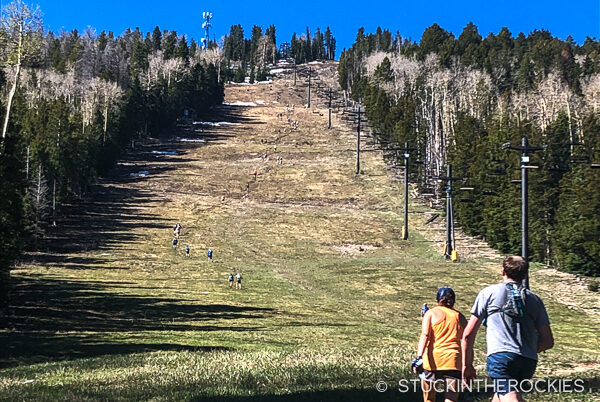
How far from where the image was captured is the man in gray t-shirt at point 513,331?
7234 millimetres

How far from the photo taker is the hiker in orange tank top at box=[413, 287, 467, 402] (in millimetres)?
8531

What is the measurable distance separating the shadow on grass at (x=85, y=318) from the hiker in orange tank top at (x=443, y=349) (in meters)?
15.1

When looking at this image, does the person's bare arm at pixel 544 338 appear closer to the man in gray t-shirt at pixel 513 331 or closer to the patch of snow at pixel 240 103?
the man in gray t-shirt at pixel 513 331

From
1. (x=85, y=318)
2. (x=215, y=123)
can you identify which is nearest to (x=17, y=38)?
(x=85, y=318)

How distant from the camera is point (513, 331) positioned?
286 inches

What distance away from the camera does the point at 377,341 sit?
25438mm

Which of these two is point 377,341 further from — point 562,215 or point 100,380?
point 562,215

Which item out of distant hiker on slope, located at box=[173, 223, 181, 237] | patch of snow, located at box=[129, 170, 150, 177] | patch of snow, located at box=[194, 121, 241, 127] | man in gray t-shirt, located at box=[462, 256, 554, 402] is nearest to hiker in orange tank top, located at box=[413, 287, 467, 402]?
man in gray t-shirt, located at box=[462, 256, 554, 402]

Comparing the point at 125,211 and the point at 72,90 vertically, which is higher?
the point at 72,90

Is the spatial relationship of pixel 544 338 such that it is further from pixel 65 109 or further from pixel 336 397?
pixel 65 109

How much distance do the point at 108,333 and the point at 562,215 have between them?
→ 40125 mm

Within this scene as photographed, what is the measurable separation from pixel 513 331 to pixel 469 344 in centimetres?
64

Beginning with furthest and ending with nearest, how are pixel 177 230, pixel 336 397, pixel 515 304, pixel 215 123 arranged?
pixel 215 123 < pixel 177 230 < pixel 336 397 < pixel 515 304

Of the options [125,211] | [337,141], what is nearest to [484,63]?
[337,141]
